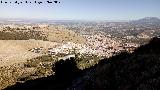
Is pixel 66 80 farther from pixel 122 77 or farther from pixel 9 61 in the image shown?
pixel 9 61

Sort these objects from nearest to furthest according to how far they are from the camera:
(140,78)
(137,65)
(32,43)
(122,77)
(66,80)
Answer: (140,78), (122,77), (137,65), (66,80), (32,43)

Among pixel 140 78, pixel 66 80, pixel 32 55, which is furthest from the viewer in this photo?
pixel 32 55

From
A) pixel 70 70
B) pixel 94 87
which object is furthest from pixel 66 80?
pixel 94 87

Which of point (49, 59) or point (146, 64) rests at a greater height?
point (146, 64)

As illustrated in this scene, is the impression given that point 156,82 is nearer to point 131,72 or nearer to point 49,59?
point 131,72

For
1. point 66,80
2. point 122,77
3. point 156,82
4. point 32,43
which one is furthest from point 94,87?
point 32,43

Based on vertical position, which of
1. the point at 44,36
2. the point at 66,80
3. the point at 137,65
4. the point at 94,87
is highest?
the point at 137,65

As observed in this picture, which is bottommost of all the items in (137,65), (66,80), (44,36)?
(44,36)

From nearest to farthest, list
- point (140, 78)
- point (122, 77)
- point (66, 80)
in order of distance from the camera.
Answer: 1. point (140, 78)
2. point (122, 77)
3. point (66, 80)

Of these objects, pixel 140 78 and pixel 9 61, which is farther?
pixel 9 61
